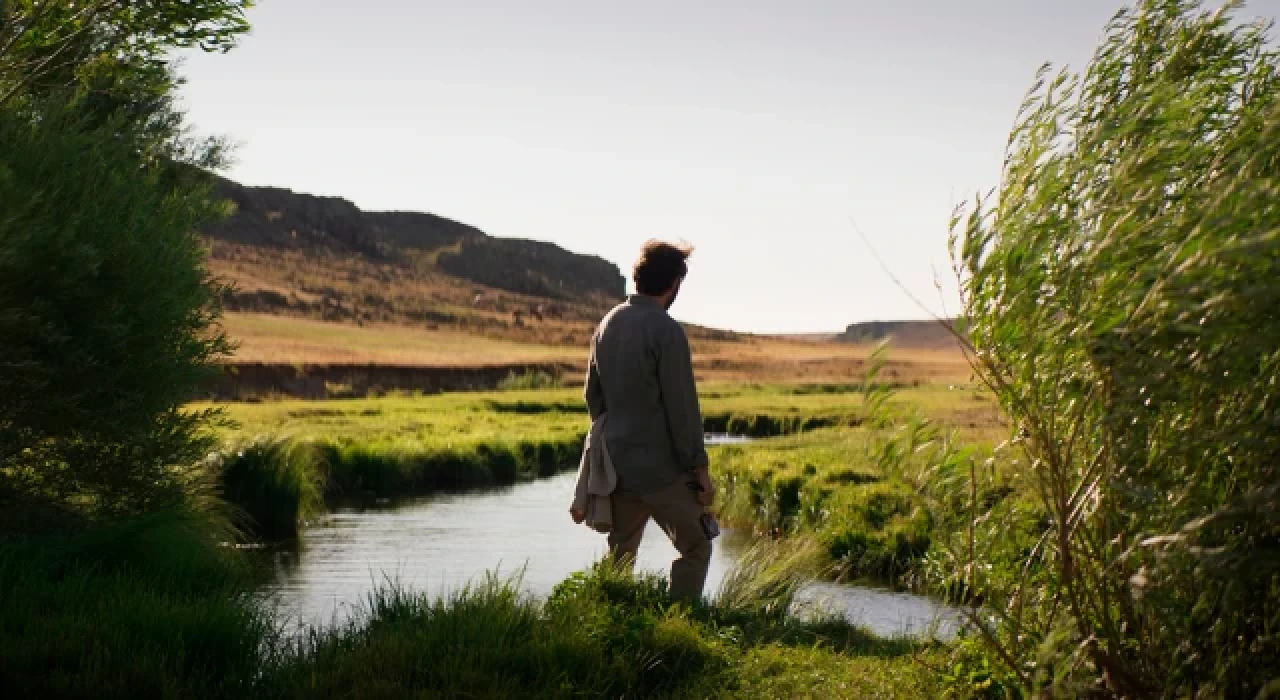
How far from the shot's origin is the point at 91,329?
11531 mm

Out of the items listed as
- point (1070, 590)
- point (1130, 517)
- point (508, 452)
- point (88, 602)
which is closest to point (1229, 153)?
point (1130, 517)

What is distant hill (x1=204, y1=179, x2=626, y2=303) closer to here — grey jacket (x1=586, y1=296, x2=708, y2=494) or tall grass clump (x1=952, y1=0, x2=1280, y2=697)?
grey jacket (x1=586, y1=296, x2=708, y2=494)

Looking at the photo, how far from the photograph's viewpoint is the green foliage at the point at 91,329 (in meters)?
11.0

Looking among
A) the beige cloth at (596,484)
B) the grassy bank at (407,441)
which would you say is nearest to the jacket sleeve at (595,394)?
the beige cloth at (596,484)

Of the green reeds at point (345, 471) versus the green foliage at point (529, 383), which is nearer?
the green reeds at point (345, 471)

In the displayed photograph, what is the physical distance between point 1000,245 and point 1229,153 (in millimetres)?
1097

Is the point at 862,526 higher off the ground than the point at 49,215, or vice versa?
the point at 49,215

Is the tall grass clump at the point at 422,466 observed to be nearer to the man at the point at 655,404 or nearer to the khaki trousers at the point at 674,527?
the khaki trousers at the point at 674,527

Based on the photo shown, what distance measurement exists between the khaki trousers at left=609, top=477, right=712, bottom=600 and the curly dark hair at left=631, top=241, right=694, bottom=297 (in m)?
1.20

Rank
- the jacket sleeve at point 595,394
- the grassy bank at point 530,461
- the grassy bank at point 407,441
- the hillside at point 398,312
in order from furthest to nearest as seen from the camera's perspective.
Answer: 1. the hillside at point 398,312
2. the grassy bank at point 407,441
3. the grassy bank at point 530,461
4. the jacket sleeve at point 595,394

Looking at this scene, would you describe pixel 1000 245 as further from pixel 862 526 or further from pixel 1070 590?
pixel 862 526

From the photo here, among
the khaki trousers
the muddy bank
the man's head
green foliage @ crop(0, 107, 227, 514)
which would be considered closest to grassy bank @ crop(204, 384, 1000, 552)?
the khaki trousers

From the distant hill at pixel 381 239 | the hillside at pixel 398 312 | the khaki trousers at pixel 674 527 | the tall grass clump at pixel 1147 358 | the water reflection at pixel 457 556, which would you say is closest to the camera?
the tall grass clump at pixel 1147 358

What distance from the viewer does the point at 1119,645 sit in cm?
634
